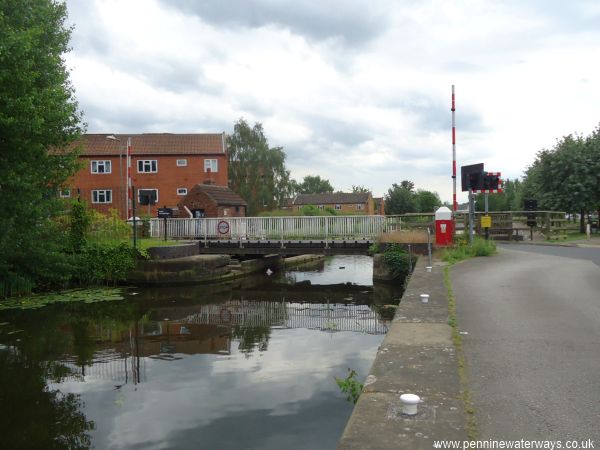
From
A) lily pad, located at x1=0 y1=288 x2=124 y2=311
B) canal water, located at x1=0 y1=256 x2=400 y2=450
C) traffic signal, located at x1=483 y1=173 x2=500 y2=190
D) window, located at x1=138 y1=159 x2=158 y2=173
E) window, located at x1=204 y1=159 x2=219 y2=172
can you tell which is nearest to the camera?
canal water, located at x1=0 y1=256 x2=400 y2=450

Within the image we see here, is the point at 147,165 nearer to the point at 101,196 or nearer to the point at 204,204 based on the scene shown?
the point at 101,196

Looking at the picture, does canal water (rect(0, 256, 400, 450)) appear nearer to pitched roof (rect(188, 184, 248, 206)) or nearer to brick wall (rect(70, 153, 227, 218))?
pitched roof (rect(188, 184, 248, 206))

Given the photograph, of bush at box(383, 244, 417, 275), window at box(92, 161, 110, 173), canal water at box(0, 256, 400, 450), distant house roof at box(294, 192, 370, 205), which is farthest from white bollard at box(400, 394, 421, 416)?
distant house roof at box(294, 192, 370, 205)

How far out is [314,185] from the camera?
14138 cm

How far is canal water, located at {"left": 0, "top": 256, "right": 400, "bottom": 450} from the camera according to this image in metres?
6.07

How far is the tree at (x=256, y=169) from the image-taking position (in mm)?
61000

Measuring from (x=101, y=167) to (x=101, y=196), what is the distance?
259cm

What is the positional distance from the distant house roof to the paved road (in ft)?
308

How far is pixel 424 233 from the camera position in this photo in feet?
63.5

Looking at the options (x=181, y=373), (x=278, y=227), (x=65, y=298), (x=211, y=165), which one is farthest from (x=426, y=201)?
(x=181, y=373)

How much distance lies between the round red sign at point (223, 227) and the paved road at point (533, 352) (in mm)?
14708

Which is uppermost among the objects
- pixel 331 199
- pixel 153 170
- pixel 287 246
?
pixel 153 170

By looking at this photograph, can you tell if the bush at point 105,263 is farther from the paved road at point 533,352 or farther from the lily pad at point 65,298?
the paved road at point 533,352

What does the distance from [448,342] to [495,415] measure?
2.22 metres
